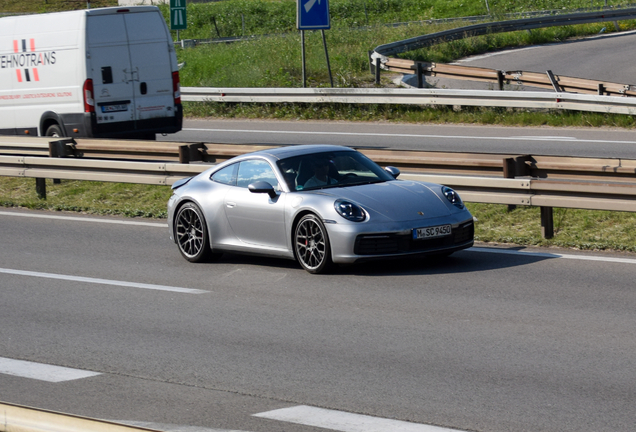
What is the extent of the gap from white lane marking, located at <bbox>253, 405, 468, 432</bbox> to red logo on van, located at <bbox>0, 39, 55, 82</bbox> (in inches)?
531

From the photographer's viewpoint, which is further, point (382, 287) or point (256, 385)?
point (382, 287)

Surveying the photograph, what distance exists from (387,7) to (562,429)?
53.3m

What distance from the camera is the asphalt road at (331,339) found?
5.82 metres

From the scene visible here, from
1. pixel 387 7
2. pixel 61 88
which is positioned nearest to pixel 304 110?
pixel 61 88

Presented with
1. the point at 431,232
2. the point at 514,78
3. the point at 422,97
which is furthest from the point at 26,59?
the point at 514,78

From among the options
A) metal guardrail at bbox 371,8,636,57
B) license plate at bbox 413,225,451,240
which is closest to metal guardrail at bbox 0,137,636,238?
license plate at bbox 413,225,451,240

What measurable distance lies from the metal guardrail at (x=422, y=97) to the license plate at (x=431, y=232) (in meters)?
11.5

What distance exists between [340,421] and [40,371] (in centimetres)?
244

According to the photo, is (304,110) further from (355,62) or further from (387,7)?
(387,7)

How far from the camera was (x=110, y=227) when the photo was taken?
1356 centimetres

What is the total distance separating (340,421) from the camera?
553 centimetres

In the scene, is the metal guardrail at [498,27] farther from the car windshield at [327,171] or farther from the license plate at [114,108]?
the car windshield at [327,171]

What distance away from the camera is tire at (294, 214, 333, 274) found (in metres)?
9.71

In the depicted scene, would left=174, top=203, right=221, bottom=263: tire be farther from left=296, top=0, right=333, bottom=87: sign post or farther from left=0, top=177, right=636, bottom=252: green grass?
left=296, top=0, right=333, bottom=87: sign post
